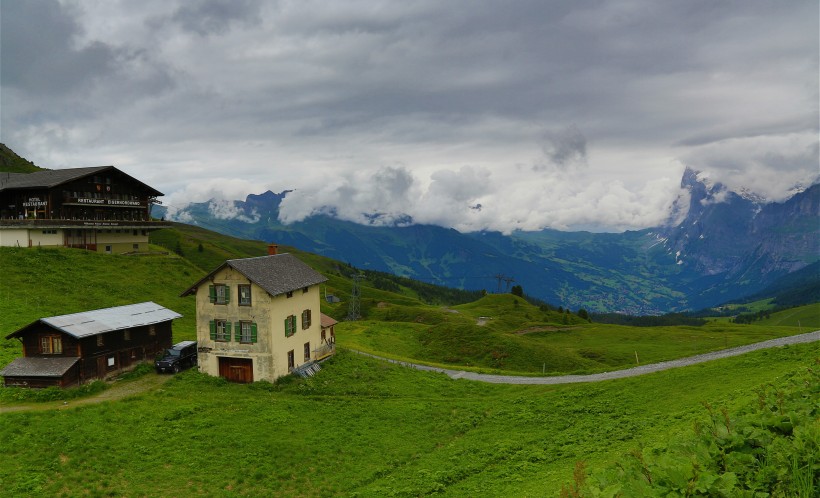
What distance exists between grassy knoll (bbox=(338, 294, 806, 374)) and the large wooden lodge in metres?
50.4

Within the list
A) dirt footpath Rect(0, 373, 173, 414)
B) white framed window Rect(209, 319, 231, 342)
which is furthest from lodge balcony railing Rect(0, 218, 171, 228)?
white framed window Rect(209, 319, 231, 342)

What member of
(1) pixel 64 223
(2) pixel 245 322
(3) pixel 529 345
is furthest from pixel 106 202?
(3) pixel 529 345

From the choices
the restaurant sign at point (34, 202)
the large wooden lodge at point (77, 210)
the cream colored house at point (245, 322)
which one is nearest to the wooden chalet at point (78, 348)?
the cream colored house at point (245, 322)

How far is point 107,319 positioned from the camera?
164 feet

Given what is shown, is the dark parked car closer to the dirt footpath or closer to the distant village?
the distant village

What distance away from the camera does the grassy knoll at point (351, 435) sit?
28.4m

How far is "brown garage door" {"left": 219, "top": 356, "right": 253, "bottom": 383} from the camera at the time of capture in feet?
170

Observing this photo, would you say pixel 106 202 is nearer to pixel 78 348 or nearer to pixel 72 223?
pixel 72 223

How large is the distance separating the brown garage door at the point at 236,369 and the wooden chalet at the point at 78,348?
8.82 meters

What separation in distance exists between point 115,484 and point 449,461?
794 inches

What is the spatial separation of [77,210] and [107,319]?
2451 inches

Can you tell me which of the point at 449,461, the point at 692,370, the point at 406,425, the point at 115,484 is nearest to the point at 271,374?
the point at 406,425

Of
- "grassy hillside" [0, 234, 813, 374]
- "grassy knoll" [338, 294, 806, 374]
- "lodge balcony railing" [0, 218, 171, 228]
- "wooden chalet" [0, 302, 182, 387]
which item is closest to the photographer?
"wooden chalet" [0, 302, 182, 387]

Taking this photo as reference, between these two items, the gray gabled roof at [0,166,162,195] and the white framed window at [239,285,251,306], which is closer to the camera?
the white framed window at [239,285,251,306]
